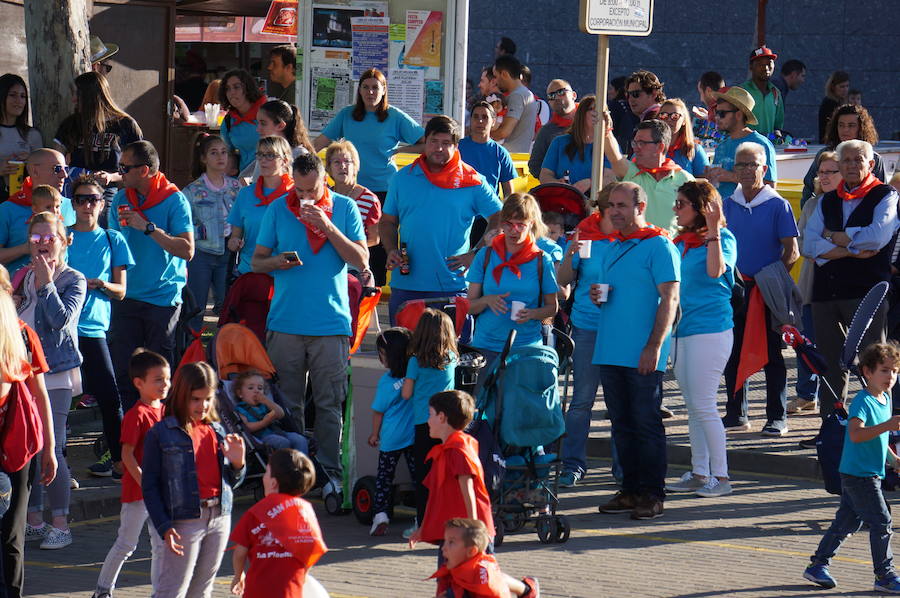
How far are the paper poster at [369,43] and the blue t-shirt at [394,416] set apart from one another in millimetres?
6202

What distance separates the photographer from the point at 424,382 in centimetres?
884

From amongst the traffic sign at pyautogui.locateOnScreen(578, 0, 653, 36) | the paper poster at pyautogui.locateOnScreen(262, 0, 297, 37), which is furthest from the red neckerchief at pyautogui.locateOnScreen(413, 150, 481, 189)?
the paper poster at pyautogui.locateOnScreen(262, 0, 297, 37)

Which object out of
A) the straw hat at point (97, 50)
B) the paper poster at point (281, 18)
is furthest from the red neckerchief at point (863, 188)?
the paper poster at point (281, 18)

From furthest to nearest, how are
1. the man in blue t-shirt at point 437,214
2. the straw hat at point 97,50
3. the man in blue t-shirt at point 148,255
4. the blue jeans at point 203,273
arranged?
1. the straw hat at point 97,50
2. the blue jeans at point 203,273
3. the man in blue t-shirt at point 437,214
4. the man in blue t-shirt at point 148,255

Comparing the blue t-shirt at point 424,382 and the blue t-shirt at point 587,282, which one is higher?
the blue t-shirt at point 587,282

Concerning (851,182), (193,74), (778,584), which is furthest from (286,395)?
(193,74)

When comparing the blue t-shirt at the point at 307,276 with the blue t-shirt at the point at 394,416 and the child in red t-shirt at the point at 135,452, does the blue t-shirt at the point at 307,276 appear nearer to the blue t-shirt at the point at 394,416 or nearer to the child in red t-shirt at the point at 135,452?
the blue t-shirt at the point at 394,416

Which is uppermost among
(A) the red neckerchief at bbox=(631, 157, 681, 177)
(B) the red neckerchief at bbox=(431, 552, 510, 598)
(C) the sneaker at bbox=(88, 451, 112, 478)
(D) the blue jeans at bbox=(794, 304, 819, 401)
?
(A) the red neckerchief at bbox=(631, 157, 681, 177)

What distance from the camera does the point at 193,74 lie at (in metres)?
21.9

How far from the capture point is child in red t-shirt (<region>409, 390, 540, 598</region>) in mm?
7137

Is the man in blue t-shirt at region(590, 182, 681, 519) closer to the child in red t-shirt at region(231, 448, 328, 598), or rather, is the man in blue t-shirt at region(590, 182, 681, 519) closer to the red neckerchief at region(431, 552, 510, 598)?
the red neckerchief at region(431, 552, 510, 598)

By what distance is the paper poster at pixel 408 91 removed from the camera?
14.6m

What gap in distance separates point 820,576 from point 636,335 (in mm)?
1936

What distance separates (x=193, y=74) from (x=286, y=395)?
13085 millimetres
